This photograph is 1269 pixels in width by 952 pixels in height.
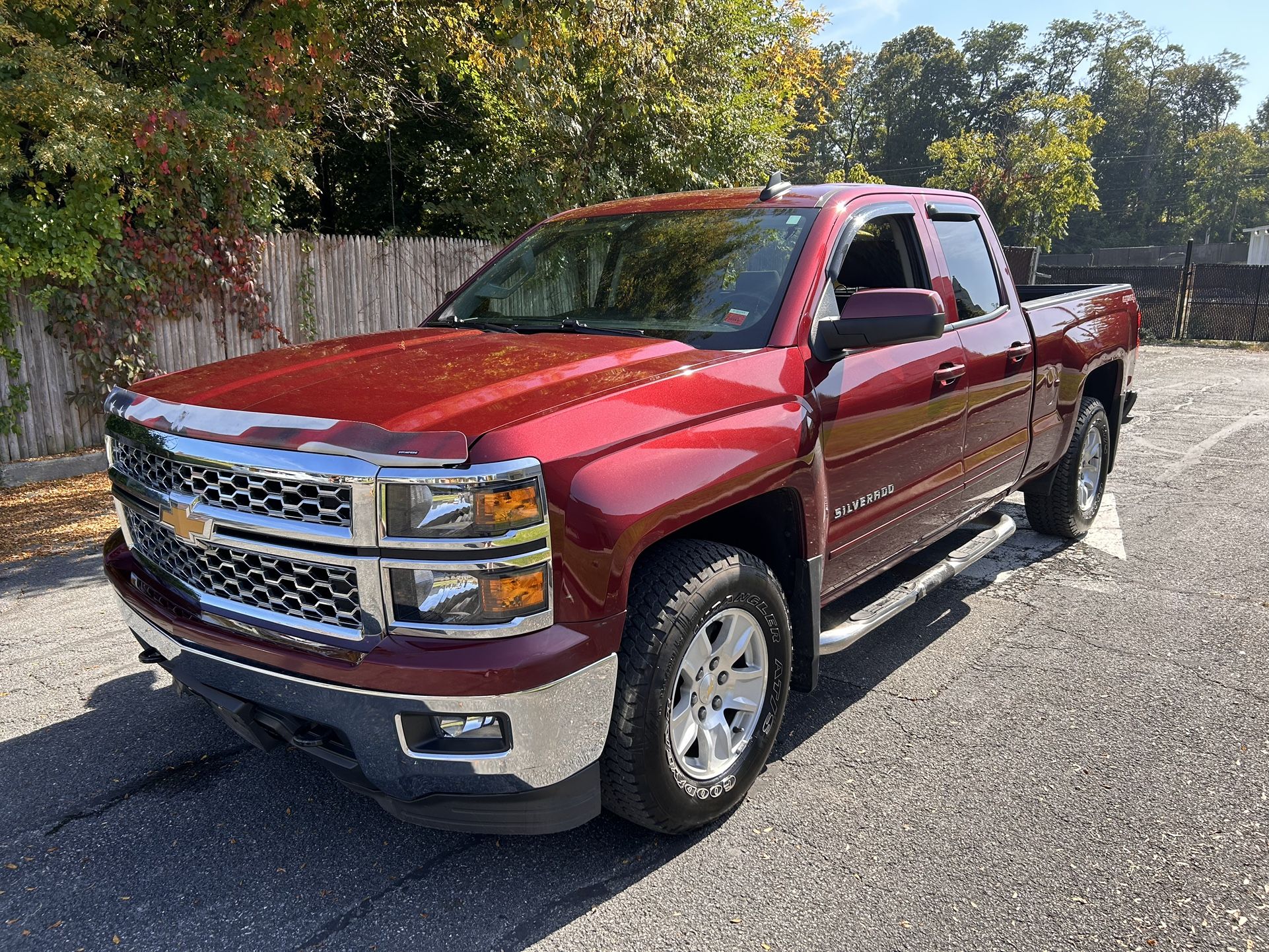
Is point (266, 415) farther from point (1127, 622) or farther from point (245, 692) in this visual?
point (1127, 622)

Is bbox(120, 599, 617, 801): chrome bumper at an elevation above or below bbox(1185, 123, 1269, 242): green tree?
below

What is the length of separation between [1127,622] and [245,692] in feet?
13.4

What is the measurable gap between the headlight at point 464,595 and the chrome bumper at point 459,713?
0.19m

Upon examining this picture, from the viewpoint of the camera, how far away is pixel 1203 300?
20.9 m

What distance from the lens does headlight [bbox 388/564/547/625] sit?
224cm

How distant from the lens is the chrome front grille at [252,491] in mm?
2275

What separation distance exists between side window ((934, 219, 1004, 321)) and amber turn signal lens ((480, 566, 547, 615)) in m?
2.72

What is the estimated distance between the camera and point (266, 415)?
96.2 inches

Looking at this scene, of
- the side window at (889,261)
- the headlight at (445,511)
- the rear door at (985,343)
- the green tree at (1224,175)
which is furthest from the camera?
the green tree at (1224,175)

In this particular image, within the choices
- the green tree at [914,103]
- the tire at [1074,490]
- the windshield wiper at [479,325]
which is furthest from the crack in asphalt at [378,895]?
the green tree at [914,103]

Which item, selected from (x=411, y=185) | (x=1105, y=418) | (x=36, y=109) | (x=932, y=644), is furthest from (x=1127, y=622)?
(x=411, y=185)

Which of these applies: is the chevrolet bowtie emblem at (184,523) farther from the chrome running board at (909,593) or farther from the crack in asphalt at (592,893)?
the chrome running board at (909,593)

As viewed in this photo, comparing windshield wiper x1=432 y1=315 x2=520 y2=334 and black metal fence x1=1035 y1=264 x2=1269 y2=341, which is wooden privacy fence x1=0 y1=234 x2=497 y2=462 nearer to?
windshield wiper x1=432 y1=315 x2=520 y2=334

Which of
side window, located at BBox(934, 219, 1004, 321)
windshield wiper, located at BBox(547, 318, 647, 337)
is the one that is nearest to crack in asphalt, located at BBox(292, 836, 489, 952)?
windshield wiper, located at BBox(547, 318, 647, 337)
